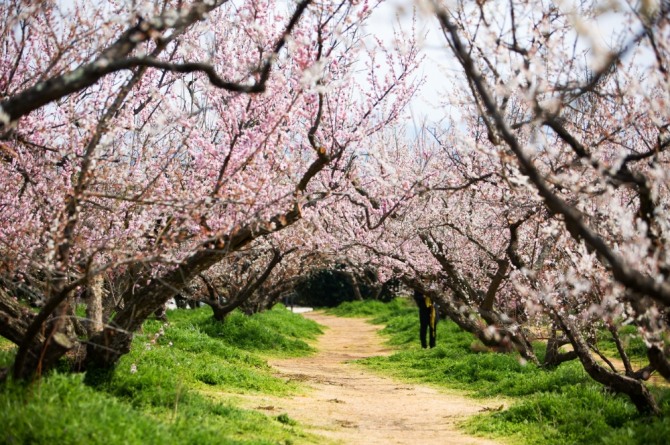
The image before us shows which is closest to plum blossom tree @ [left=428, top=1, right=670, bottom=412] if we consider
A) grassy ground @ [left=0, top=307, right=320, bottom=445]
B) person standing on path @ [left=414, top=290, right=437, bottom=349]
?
grassy ground @ [left=0, top=307, right=320, bottom=445]

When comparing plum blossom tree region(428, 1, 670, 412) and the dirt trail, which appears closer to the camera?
plum blossom tree region(428, 1, 670, 412)

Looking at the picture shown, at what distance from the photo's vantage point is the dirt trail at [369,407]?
8016 millimetres

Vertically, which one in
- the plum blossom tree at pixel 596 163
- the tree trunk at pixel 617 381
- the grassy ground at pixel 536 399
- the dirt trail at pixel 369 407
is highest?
the plum blossom tree at pixel 596 163

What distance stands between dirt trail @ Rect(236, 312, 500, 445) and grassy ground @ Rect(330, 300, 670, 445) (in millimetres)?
485

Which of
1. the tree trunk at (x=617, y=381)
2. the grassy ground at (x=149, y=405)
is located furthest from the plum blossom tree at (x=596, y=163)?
the grassy ground at (x=149, y=405)

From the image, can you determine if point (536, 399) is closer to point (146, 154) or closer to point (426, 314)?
point (146, 154)

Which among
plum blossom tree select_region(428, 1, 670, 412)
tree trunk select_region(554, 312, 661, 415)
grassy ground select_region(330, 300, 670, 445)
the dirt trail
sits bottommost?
the dirt trail

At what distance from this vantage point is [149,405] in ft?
23.4

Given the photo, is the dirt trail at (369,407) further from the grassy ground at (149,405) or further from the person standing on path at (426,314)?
the person standing on path at (426,314)

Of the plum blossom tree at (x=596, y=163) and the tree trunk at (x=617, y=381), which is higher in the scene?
the plum blossom tree at (x=596, y=163)

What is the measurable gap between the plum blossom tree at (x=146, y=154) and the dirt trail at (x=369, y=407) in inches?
102

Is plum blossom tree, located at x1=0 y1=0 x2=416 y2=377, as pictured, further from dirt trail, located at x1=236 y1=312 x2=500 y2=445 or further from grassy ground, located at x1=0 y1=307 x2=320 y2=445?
dirt trail, located at x1=236 y1=312 x2=500 y2=445

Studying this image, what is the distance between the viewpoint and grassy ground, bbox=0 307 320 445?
5.15 meters

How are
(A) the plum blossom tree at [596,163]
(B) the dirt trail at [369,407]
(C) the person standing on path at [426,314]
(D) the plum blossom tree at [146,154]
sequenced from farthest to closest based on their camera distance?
(C) the person standing on path at [426,314] → (B) the dirt trail at [369,407] → (D) the plum blossom tree at [146,154] → (A) the plum blossom tree at [596,163]
